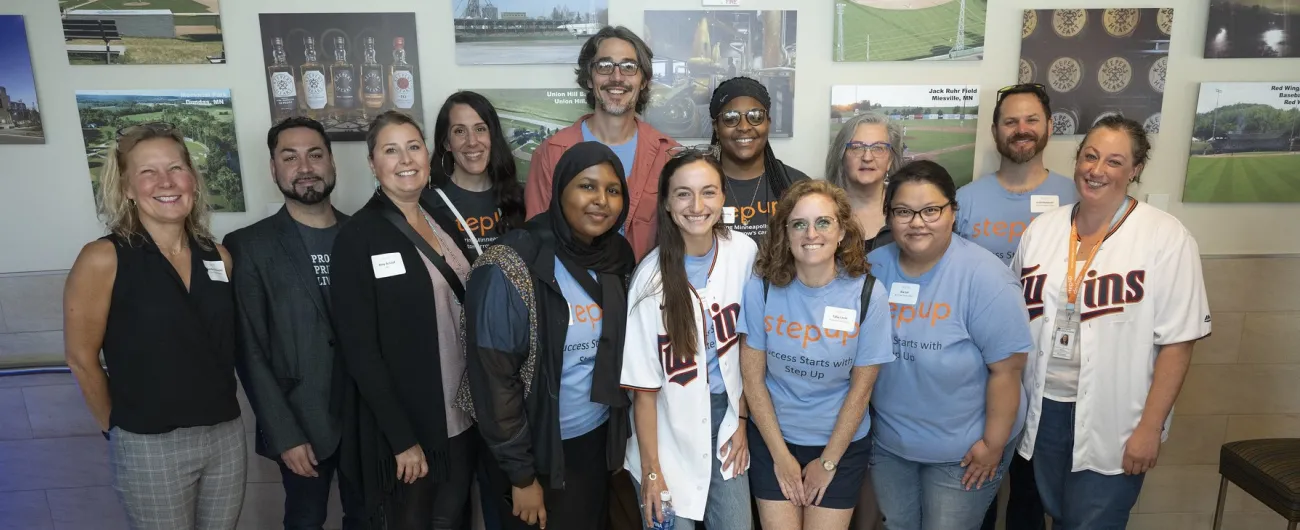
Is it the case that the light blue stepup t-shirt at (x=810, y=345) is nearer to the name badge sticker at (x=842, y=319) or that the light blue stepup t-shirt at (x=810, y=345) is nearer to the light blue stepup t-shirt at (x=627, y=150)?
the name badge sticker at (x=842, y=319)

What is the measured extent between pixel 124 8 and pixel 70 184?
0.85m

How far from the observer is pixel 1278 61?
2.95 metres

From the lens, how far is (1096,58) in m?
2.92

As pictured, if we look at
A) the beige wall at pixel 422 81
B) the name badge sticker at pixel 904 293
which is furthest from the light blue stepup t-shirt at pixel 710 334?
the beige wall at pixel 422 81

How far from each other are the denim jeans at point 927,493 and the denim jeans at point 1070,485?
202 millimetres

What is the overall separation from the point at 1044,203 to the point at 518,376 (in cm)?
220

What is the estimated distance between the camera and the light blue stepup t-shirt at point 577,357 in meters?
1.94

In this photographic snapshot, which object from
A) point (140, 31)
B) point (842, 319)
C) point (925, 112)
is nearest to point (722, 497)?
point (842, 319)

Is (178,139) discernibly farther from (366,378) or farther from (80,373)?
(366,378)

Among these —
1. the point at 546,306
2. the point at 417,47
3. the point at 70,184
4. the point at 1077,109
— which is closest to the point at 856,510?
the point at 546,306

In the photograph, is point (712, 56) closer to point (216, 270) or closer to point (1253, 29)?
point (216, 270)

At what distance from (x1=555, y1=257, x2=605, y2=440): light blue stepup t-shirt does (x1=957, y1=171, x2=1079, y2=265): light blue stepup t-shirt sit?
5.41ft

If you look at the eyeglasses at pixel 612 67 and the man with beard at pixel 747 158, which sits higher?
the eyeglasses at pixel 612 67

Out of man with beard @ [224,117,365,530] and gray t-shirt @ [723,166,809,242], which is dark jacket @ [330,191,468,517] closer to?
man with beard @ [224,117,365,530]
